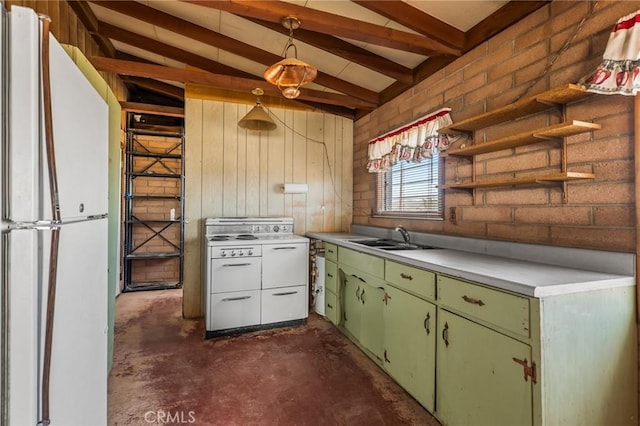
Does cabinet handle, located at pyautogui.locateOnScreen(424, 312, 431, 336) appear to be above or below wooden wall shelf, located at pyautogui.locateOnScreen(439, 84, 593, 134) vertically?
below

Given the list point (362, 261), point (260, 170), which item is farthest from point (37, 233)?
point (260, 170)

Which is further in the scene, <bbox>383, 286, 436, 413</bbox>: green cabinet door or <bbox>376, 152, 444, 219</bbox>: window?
<bbox>376, 152, 444, 219</bbox>: window

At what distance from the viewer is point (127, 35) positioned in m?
3.20

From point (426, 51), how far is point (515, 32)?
24.1 inches

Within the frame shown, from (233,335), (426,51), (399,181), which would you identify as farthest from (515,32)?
(233,335)

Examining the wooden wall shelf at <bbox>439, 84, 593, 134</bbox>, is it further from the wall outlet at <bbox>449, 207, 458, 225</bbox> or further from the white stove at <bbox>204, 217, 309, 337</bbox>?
the white stove at <bbox>204, 217, 309, 337</bbox>

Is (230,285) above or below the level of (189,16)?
below

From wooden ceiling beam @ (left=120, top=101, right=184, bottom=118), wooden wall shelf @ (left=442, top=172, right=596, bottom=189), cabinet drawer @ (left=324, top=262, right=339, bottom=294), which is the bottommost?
cabinet drawer @ (left=324, top=262, right=339, bottom=294)

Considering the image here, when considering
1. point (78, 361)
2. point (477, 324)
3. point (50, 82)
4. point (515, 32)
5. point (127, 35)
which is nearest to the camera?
point (50, 82)

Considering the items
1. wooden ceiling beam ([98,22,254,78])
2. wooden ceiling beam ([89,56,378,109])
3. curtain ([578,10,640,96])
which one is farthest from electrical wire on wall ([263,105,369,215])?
curtain ([578,10,640,96])

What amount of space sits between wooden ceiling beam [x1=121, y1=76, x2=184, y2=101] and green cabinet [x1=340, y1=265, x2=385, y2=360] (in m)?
3.65

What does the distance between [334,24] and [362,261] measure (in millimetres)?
1755

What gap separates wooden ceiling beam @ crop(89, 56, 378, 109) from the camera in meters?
2.79

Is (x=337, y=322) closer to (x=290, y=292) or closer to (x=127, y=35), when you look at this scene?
(x=290, y=292)
